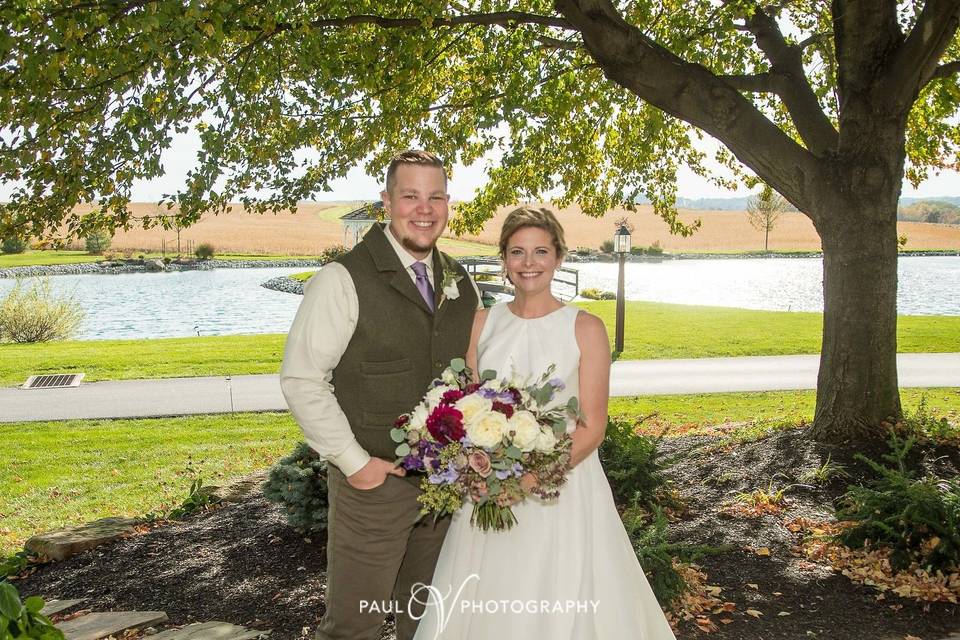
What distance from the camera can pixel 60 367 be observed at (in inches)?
636

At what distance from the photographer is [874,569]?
5391 mm

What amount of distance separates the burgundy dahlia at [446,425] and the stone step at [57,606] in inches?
128

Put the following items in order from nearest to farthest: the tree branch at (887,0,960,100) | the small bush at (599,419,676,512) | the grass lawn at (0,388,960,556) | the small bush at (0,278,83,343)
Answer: the small bush at (599,419,676,512) < the tree branch at (887,0,960,100) < the grass lawn at (0,388,960,556) < the small bush at (0,278,83,343)

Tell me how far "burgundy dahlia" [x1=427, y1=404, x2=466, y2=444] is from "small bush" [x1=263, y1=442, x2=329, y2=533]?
2986 mm

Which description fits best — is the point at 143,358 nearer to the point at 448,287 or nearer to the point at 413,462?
the point at 448,287

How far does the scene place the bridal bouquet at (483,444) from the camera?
10.0 ft

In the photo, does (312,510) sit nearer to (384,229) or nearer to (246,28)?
(384,229)

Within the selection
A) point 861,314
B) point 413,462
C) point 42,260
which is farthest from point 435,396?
point 42,260

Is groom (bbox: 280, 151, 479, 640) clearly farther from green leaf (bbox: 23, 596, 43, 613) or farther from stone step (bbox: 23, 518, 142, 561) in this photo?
stone step (bbox: 23, 518, 142, 561)

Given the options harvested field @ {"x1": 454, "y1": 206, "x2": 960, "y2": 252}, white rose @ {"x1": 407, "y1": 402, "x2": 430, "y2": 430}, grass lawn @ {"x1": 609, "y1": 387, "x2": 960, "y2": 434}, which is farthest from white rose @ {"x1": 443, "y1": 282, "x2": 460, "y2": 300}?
harvested field @ {"x1": 454, "y1": 206, "x2": 960, "y2": 252}

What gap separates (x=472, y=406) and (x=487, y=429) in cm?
12

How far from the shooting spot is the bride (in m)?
3.46

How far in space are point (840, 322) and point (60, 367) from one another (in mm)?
14545

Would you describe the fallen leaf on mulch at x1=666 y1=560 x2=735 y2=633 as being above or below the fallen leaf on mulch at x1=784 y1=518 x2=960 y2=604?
below
